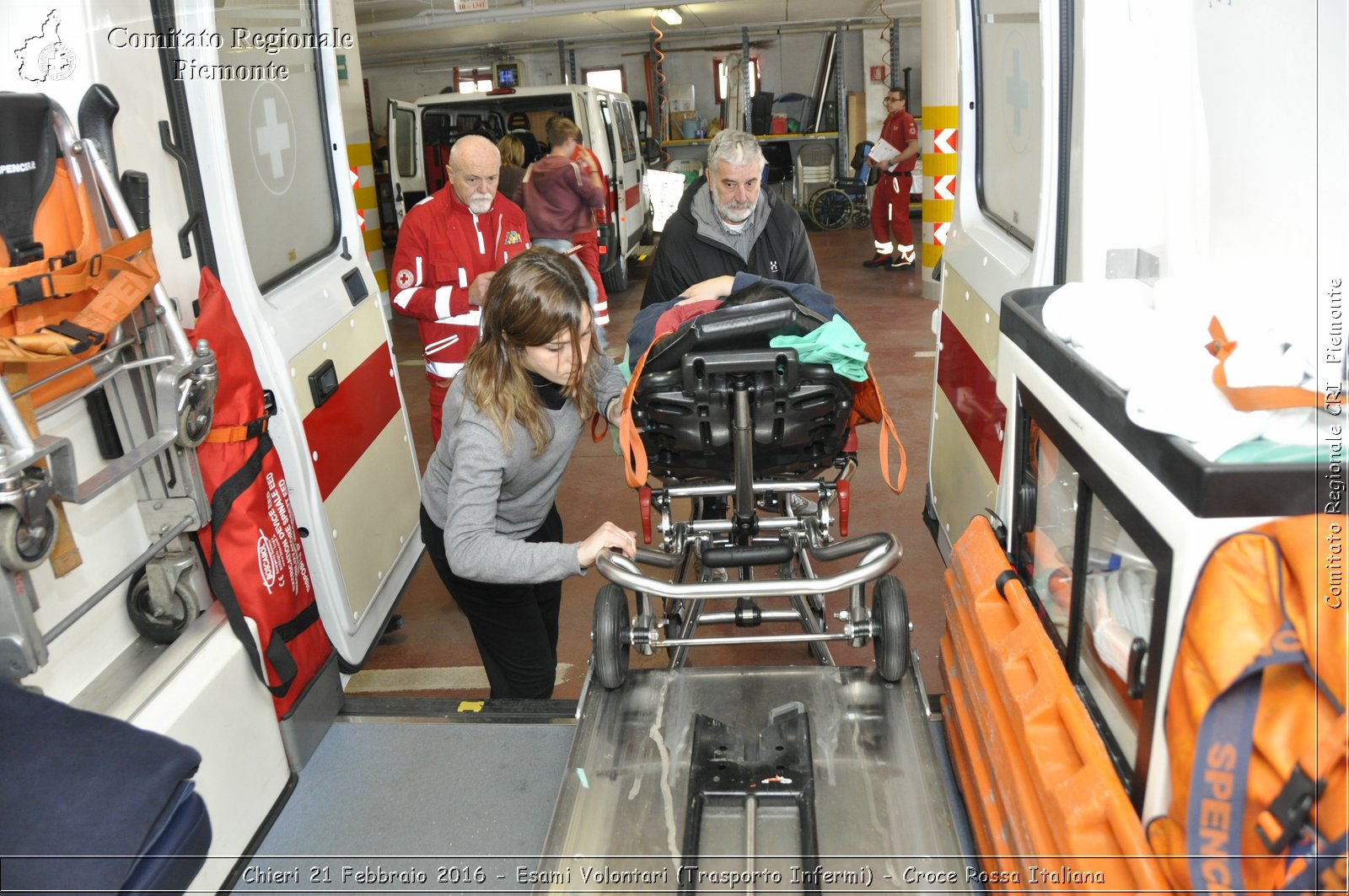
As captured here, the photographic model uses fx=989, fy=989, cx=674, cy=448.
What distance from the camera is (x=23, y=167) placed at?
1.77m

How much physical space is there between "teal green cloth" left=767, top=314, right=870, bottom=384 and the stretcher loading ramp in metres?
0.77

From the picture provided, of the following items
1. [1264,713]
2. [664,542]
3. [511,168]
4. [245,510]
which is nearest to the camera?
[1264,713]

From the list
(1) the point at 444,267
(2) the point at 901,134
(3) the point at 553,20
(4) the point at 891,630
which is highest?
(3) the point at 553,20

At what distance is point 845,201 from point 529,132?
5456mm

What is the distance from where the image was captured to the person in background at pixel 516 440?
218 centimetres

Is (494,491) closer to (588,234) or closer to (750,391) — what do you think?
(750,391)

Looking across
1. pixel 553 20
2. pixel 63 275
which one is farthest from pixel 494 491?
pixel 553 20

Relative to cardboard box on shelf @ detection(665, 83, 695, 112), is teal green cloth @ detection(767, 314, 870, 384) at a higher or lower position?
lower

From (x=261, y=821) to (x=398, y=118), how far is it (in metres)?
9.01

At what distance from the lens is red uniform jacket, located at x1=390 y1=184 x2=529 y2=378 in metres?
4.06

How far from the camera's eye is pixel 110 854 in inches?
60.7

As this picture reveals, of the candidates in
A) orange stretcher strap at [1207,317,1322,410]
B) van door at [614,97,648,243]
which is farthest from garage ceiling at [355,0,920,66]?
orange stretcher strap at [1207,317,1322,410]

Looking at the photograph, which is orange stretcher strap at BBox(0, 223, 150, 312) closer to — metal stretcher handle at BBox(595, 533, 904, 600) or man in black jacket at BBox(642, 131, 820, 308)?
metal stretcher handle at BBox(595, 533, 904, 600)

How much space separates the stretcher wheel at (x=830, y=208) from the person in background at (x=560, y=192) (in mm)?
7419
